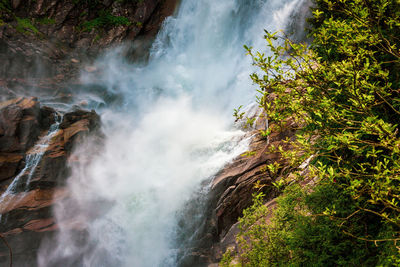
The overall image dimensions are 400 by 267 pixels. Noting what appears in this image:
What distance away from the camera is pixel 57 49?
18.7m

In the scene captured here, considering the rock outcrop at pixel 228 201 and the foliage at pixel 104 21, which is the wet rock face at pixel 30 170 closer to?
the rock outcrop at pixel 228 201

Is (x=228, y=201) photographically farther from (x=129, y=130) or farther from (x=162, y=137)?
(x=129, y=130)

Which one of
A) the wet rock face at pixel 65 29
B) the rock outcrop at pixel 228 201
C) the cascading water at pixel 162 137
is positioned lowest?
the rock outcrop at pixel 228 201

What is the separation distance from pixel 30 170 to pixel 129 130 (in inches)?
255

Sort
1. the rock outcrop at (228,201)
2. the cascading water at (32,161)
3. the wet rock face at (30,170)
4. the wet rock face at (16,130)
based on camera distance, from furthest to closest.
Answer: the wet rock face at (16,130) → the cascading water at (32,161) → the wet rock face at (30,170) → the rock outcrop at (228,201)

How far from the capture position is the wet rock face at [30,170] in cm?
1120

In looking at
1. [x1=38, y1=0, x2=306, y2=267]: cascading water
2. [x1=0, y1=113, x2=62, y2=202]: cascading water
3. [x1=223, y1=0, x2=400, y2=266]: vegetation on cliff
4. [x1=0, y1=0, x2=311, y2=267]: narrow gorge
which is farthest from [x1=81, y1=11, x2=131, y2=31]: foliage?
[x1=223, y1=0, x2=400, y2=266]: vegetation on cliff

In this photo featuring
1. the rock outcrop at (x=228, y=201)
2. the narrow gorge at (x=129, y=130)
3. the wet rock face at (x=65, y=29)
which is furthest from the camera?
the wet rock face at (x=65, y=29)

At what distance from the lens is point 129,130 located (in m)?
17.1

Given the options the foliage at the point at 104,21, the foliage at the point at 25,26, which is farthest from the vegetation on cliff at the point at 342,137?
the foliage at the point at 25,26

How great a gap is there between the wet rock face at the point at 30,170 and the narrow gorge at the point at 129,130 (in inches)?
2.1

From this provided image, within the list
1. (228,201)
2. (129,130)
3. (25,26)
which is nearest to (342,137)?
(228,201)

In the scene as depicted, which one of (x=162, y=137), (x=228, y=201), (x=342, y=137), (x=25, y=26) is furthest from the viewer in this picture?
(x=25, y=26)

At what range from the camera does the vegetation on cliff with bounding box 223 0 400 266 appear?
7.79 ft
